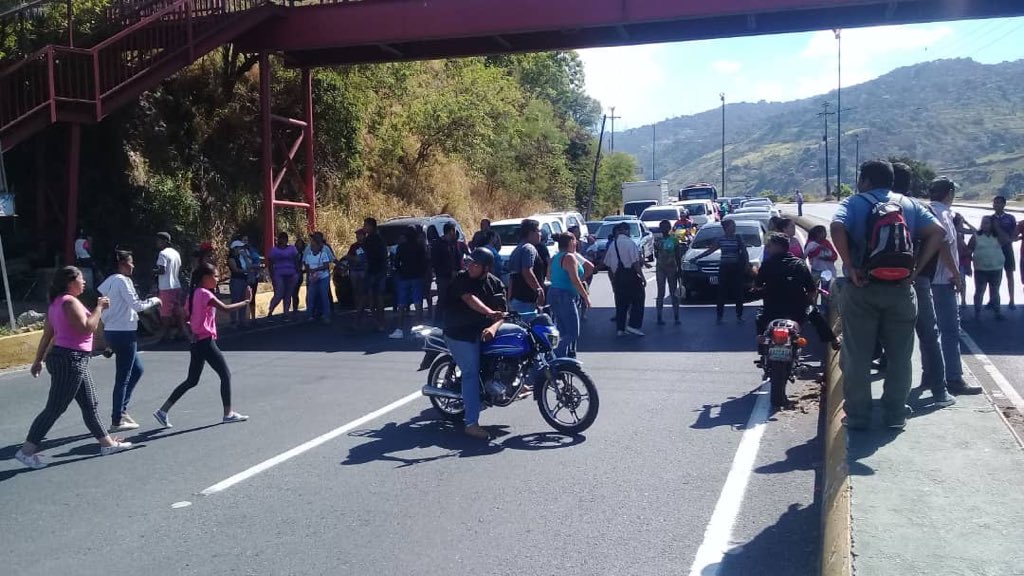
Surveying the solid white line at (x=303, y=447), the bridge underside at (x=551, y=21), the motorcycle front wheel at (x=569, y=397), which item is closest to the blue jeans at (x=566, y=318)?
the solid white line at (x=303, y=447)

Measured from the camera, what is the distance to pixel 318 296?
16.6 meters

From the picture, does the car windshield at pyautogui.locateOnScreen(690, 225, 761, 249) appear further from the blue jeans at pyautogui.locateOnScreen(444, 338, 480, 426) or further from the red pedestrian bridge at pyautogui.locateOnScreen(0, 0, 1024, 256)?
the blue jeans at pyautogui.locateOnScreen(444, 338, 480, 426)

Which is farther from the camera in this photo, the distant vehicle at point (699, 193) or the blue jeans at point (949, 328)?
the distant vehicle at point (699, 193)

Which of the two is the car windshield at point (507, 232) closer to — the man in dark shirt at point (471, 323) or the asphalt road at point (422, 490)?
the asphalt road at point (422, 490)

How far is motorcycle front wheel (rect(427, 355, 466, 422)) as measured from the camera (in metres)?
8.58

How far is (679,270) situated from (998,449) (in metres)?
9.48

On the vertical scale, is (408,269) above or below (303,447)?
above

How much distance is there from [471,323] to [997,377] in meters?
5.72

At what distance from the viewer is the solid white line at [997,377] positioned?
846cm

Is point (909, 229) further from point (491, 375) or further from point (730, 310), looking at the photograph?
point (730, 310)

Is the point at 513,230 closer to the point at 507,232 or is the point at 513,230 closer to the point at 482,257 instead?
the point at 507,232

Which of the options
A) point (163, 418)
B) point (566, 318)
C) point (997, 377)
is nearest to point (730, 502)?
point (566, 318)

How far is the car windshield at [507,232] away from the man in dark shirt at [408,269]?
6310mm

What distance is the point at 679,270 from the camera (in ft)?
50.8
